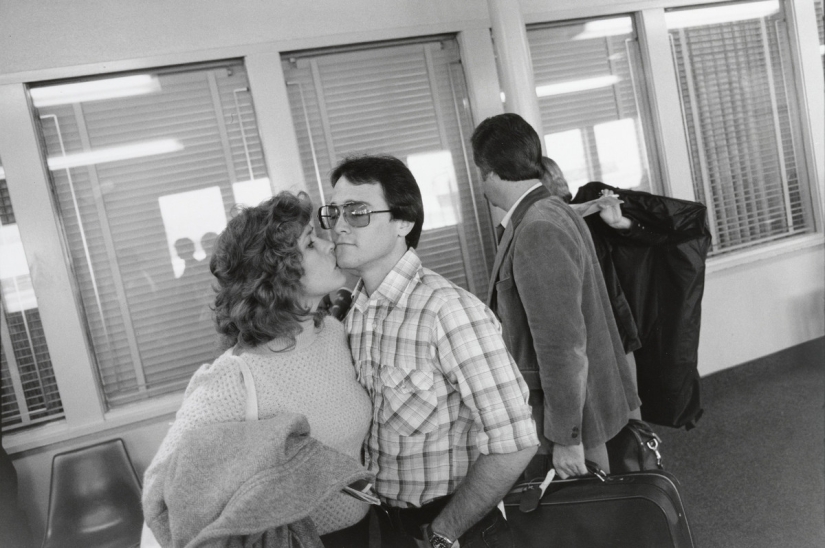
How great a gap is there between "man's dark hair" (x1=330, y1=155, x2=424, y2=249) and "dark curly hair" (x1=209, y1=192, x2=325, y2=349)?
0.27 metres

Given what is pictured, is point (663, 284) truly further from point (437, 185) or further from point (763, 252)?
point (763, 252)

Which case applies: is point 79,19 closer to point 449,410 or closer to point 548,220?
point 548,220

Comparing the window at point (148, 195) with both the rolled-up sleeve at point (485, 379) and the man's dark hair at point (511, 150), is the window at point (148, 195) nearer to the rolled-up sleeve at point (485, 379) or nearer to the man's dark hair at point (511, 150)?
the man's dark hair at point (511, 150)

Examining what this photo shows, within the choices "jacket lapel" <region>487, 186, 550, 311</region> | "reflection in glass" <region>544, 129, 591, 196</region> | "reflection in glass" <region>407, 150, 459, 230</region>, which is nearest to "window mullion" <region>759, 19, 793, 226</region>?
"reflection in glass" <region>544, 129, 591, 196</region>

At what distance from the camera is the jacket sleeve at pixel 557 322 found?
197cm

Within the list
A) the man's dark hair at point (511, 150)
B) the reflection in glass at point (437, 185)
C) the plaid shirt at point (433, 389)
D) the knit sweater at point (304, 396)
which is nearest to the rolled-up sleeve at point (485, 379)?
the plaid shirt at point (433, 389)

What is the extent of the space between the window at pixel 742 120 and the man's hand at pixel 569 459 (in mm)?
3109

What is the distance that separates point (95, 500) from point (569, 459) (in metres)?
2.23

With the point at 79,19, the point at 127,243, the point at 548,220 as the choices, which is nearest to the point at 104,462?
the point at 127,243

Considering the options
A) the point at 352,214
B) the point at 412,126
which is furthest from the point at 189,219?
the point at 352,214

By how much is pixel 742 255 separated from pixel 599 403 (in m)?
2.96

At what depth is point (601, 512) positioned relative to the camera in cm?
138

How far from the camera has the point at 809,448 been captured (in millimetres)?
3238

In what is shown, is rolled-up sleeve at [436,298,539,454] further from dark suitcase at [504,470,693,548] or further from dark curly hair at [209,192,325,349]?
dark curly hair at [209,192,325,349]
